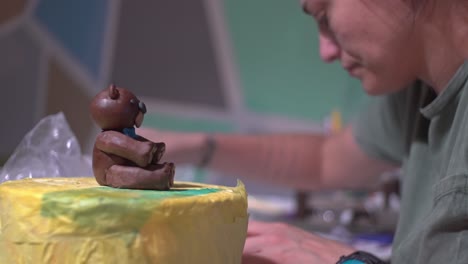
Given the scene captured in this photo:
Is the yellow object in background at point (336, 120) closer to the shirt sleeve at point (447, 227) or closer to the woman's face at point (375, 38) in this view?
the woman's face at point (375, 38)

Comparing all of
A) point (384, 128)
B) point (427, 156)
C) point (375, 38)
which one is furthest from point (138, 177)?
point (384, 128)

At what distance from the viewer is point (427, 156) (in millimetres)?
868

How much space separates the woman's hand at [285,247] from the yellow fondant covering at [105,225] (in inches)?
6.8

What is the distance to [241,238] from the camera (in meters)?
0.57

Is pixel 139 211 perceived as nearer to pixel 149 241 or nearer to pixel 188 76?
pixel 149 241

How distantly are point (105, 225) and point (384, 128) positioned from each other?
0.74 m

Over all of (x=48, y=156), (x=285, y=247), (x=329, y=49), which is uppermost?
(x=329, y=49)

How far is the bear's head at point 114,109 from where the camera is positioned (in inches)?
21.1

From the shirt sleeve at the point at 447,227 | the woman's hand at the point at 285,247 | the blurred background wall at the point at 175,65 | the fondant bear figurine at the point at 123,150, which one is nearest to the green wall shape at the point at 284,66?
the blurred background wall at the point at 175,65

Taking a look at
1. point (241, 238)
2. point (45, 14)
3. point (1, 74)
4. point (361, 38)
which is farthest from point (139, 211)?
point (45, 14)

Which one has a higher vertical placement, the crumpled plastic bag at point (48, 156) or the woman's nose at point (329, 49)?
the woman's nose at point (329, 49)

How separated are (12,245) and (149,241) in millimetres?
121

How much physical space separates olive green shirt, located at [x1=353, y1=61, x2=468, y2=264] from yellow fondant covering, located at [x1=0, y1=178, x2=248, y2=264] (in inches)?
11.1

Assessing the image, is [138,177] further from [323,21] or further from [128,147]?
[323,21]
